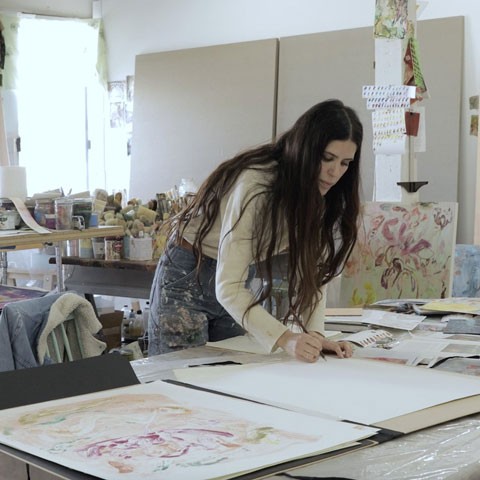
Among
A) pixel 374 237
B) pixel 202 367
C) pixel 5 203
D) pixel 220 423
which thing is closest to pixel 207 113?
pixel 5 203

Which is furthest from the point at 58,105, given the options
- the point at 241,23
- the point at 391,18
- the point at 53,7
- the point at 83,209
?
the point at 391,18

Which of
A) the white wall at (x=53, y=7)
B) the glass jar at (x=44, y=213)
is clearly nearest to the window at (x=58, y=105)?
the white wall at (x=53, y=7)

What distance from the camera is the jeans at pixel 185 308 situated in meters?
1.84

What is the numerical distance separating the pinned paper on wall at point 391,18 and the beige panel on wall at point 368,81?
137 cm

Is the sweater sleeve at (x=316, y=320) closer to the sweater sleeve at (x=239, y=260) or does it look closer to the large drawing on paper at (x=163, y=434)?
the sweater sleeve at (x=239, y=260)

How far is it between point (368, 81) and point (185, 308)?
3.22 meters

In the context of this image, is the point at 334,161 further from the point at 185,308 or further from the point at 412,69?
the point at 412,69

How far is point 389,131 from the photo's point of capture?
305cm

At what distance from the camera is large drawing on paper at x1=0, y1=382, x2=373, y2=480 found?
900 millimetres

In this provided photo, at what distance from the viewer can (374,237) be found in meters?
2.88

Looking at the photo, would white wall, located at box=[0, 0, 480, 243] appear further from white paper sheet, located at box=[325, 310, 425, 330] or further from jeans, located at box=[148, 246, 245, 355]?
jeans, located at box=[148, 246, 245, 355]

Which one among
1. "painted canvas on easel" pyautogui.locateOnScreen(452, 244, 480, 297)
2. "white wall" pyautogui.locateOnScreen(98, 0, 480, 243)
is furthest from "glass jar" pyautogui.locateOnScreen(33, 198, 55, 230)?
"white wall" pyautogui.locateOnScreen(98, 0, 480, 243)

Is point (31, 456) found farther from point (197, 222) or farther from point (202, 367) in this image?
point (197, 222)

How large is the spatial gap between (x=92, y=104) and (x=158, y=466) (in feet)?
17.9
